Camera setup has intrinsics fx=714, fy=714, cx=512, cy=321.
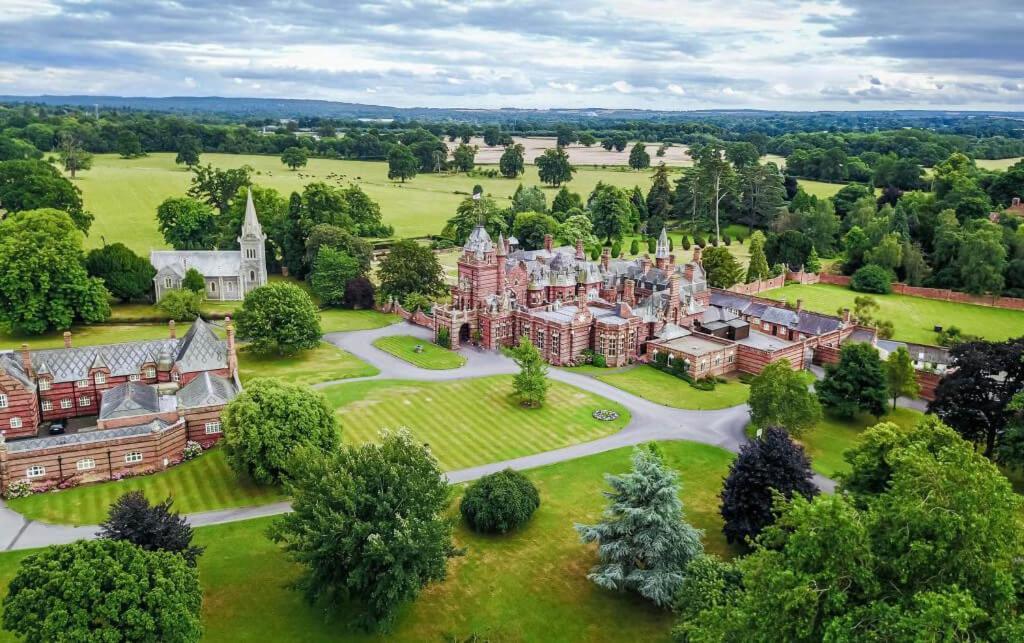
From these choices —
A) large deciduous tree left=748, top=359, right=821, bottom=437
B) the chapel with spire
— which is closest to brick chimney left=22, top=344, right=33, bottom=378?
the chapel with spire

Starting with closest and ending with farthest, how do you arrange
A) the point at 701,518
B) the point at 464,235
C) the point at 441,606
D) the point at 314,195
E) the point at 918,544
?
the point at 918,544 → the point at 441,606 → the point at 701,518 → the point at 314,195 → the point at 464,235

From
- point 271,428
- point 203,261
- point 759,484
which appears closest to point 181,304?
point 203,261

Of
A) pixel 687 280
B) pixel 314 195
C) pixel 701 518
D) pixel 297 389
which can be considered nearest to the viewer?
pixel 701 518

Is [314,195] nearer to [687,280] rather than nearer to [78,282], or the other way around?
[78,282]

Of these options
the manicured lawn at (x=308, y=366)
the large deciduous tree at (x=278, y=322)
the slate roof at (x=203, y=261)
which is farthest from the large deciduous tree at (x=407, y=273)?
the slate roof at (x=203, y=261)

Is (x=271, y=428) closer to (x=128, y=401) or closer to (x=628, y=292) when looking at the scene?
(x=128, y=401)

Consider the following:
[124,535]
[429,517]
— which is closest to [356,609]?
[429,517]

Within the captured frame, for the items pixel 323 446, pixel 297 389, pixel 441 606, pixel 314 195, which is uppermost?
pixel 314 195
